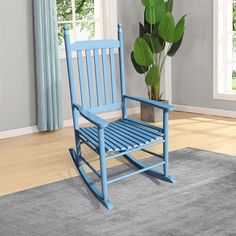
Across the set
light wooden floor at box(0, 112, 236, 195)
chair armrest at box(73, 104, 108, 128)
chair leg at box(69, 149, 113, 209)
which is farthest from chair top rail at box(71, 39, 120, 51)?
light wooden floor at box(0, 112, 236, 195)

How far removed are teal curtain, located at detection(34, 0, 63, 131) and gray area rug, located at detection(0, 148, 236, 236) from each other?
152 centimetres

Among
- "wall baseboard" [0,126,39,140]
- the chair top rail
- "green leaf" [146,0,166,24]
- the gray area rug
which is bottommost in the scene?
the gray area rug

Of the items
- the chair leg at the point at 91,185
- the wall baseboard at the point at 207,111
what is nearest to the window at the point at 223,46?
the wall baseboard at the point at 207,111

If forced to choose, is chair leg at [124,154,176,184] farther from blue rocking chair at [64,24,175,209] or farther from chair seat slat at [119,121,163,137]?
chair seat slat at [119,121,163,137]

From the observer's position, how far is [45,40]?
15.9ft

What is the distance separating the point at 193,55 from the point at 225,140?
5.12 ft

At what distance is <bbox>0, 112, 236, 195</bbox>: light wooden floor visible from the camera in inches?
143

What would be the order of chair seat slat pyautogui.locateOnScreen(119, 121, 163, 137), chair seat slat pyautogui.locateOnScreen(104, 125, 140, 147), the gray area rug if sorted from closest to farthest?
the gray area rug
chair seat slat pyautogui.locateOnScreen(104, 125, 140, 147)
chair seat slat pyautogui.locateOnScreen(119, 121, 163, 137)

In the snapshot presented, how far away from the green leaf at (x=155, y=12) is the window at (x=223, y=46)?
2.06 feet

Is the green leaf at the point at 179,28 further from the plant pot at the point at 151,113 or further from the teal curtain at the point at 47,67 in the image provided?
the teal curtain at the point at 47,67

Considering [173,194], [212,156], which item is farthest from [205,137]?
Answer: [173,194]

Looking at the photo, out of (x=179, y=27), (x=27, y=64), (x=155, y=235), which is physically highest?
(x=179, y=27)

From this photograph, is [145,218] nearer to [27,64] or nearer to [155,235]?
[155,235]

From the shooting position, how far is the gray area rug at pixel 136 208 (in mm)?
2641
